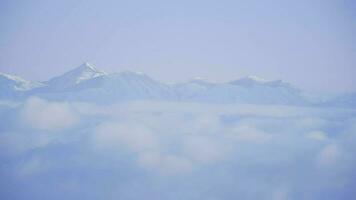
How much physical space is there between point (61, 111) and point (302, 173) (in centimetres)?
488

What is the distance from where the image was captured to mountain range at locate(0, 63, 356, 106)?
7531mm

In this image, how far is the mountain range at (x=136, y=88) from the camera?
7531mm

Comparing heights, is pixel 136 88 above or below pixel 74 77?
below

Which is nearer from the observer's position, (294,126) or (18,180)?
(18,180)

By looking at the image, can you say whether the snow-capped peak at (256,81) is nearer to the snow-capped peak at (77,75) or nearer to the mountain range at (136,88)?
the mountain range at (136,88)

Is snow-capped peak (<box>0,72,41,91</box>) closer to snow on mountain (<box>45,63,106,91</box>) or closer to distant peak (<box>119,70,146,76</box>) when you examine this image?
snow on mountain (<box>45,63,106,91</box>)

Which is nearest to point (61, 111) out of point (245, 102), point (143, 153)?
point (143, 153)

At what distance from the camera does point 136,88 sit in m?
8.09

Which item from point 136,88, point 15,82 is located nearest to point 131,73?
point 136,88

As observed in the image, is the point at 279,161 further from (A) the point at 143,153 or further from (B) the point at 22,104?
(B) the point at 22,104

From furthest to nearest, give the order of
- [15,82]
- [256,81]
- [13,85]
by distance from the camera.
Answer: [256,81] → [13,85] → [15,82]

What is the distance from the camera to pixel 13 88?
24.0 ft

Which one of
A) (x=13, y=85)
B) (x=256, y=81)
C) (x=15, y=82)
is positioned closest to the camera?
(x=15, y=82)

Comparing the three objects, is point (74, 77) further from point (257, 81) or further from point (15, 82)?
point (257, 81)
